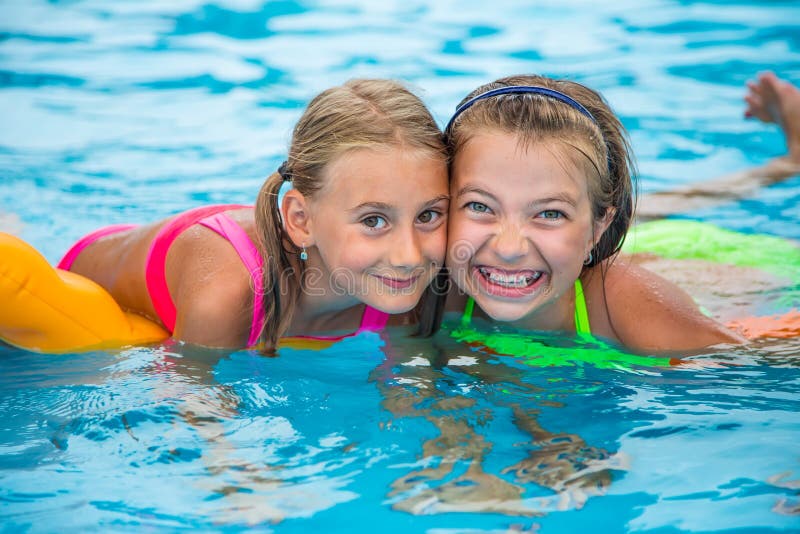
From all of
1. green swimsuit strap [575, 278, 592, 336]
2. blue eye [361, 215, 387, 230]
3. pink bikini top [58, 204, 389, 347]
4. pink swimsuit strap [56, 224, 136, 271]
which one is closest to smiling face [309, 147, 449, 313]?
blue eye [361, 215, 387, 230]

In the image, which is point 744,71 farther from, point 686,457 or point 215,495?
point 215,495

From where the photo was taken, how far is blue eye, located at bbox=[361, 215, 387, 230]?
135 inches

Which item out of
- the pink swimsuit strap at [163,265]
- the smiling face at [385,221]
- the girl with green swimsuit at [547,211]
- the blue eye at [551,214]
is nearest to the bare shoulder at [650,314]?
the girl with green swimsuit at [547,211]

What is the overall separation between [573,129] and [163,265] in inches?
72.9

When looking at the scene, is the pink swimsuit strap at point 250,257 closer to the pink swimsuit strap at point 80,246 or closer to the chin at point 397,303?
the chin at point 397,303

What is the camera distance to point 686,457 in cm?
304

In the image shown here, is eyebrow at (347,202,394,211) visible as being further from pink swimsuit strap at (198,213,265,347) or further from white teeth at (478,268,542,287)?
pink swimsuit strap at (198,213,265,347)

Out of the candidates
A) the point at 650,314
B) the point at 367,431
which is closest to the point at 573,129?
the point at 650,314

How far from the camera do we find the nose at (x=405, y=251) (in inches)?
132

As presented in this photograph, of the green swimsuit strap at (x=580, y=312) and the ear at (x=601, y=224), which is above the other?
the ear at (x=601, y=224)

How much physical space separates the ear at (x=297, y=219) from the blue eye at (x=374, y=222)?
11.3 inches

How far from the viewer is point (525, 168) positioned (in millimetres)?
3355

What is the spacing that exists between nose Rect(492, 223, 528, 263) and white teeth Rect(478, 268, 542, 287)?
0.13 metres

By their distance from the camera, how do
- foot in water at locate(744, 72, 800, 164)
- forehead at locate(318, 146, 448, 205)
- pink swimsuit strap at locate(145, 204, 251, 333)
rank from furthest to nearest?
foot in water at locate(744, 72, 800, 164), pink swimsuit strap at locate(145, 204, 251, 333), forehead at locate(318, 146, 448, 205)
